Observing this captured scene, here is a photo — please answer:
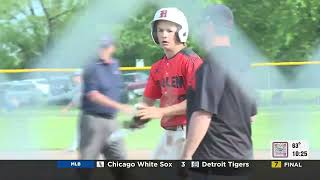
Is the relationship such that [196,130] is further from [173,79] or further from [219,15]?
[219,15]

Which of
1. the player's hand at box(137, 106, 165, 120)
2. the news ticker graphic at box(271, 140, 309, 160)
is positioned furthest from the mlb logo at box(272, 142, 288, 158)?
the player's hand at box(137, 106, 165, 120)

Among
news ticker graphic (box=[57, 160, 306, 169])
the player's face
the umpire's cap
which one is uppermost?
the umpire's cap

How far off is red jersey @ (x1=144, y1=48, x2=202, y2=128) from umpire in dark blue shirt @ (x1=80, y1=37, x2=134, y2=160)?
18 cm

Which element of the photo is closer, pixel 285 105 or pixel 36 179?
pixel 285 105

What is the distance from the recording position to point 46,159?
8.74 ft

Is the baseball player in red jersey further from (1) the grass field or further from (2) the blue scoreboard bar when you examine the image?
(2) the blue scoreboard bar

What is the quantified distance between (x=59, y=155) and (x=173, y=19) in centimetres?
99

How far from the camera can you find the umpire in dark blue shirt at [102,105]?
8.51 feet

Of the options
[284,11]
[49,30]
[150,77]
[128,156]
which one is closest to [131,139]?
[128,156]

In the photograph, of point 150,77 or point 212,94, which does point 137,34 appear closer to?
point 150,77

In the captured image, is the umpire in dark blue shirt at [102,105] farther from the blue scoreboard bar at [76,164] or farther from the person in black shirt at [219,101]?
the person in black shirt at [219,101]

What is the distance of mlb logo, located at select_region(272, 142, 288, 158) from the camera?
260 cm

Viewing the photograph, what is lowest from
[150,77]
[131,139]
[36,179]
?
[36,179]

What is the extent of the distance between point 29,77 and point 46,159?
0.48 meters
